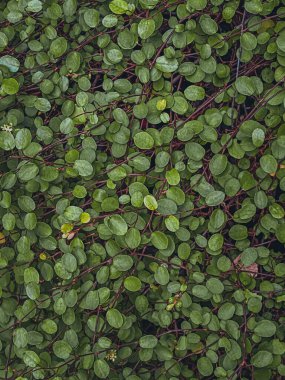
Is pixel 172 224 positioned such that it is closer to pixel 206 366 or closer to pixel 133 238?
pixel 133 238

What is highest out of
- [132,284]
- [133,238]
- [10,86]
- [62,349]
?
[10,86]

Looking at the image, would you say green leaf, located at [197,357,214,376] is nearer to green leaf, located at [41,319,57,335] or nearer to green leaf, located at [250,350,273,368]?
green leaf, located at [250,350,273,368]

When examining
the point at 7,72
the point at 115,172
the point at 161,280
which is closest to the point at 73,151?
the point at 115,172

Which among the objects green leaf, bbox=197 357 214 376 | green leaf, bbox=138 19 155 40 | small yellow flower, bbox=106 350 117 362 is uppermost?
green leaf, bbox=138 19 155 40

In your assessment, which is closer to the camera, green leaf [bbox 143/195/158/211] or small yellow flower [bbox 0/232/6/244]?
green leaf [bbox 143/195/158/211]

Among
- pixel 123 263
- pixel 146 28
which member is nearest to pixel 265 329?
pixel 123 263

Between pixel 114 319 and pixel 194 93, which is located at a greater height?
pixel 194 93

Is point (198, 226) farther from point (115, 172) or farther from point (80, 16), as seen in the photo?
point (80, 16)

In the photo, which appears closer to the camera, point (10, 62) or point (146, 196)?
point (146, 196)

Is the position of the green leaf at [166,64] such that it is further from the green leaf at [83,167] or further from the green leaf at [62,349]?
the green leaf at [62,349]

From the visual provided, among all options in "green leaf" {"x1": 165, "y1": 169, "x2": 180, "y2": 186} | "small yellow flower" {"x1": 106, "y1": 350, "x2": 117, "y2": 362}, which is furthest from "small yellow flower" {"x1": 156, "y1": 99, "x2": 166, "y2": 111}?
"small yellow flower" {"x1": 106, "y1": 350, "x2": 117, "y2": 362}
